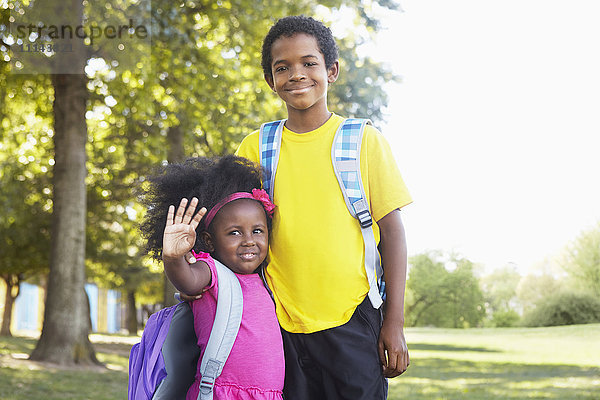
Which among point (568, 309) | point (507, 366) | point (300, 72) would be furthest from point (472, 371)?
point (300, 72)

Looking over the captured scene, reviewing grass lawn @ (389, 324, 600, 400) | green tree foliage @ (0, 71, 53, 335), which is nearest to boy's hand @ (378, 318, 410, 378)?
grass lawn @ (389, 324, 600, 400)

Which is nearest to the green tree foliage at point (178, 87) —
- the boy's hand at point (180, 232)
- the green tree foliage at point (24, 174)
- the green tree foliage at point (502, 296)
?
the green tree foliage at point (24, 174)

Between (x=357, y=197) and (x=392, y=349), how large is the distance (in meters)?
0.58

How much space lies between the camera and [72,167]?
9781mm

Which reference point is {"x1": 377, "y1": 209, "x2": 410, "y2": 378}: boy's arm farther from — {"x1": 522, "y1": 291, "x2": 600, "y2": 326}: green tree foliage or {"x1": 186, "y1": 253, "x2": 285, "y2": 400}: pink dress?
{"x1": 522, "y1": 291, "x2": 600, "y2": 326}: green tree foliage

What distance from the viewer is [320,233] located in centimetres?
247

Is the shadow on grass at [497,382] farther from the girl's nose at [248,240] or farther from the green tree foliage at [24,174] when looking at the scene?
the green tree foliage at [24,174]

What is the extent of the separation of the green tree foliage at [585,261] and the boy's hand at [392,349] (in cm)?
799

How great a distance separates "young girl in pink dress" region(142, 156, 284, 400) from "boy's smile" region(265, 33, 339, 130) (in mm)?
330

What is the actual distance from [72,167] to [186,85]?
7.13 feet

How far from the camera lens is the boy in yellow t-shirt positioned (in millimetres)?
2424

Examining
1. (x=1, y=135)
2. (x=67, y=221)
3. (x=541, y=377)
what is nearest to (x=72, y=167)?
(x=67, y=221)

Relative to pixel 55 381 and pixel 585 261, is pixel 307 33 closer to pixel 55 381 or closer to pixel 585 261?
pixel 55 381

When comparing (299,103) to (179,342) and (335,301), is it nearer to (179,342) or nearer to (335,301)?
(335,301)
